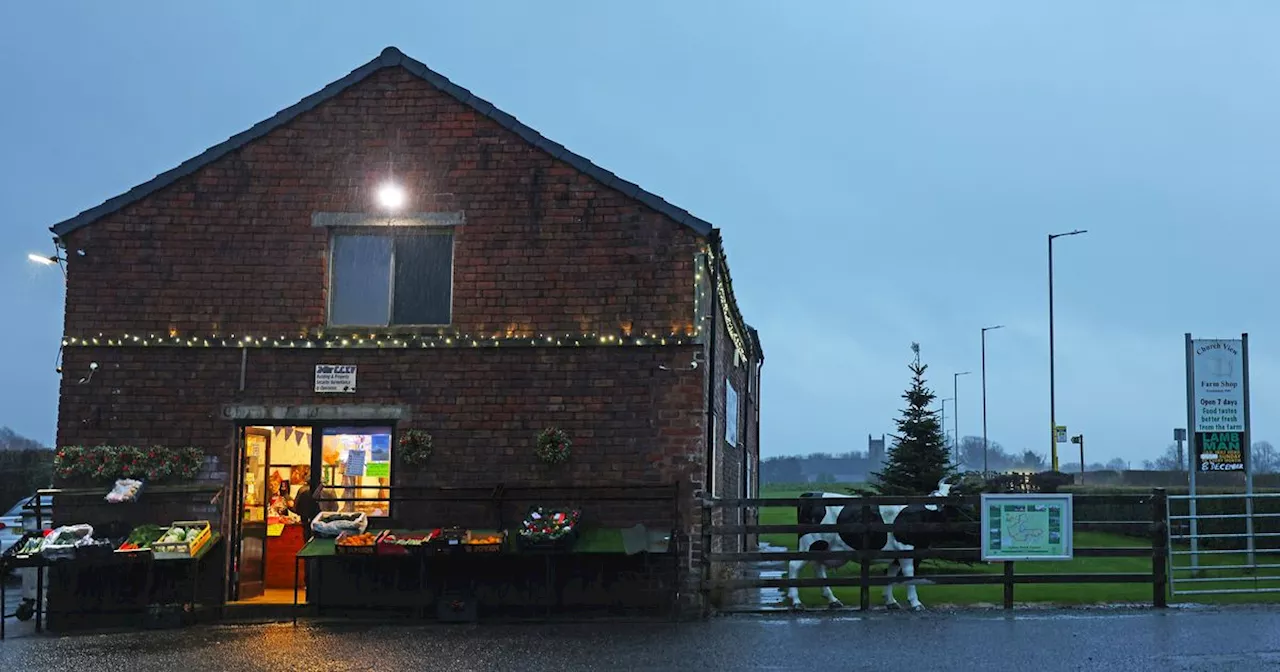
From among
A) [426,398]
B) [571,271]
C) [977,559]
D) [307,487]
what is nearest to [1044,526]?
[977,559]

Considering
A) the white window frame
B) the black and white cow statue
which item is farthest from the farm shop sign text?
the white window frame

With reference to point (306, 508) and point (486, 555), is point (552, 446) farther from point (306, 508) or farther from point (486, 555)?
point (306, 508)

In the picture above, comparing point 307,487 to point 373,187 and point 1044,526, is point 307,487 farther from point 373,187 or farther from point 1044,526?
point 1044,526

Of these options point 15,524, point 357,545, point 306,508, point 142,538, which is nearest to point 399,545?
point 357,545

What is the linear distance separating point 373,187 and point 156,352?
3.40 m

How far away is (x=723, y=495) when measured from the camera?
66.9ft

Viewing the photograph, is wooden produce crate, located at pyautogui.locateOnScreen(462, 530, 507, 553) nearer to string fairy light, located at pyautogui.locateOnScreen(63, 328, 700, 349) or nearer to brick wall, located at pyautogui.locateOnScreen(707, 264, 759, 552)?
string fairy light, located at pyautogui.locateOnScreen(63, 328, 700, 349)

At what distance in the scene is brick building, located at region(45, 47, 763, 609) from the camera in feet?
48.7

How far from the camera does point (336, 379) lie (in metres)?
15.1

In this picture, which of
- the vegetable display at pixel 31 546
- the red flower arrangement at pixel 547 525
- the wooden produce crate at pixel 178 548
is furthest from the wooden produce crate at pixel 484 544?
the vegetable display at pixel 31 546

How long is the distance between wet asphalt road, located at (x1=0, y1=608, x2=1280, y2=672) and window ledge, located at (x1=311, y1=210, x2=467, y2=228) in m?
4.97

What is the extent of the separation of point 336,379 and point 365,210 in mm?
2176

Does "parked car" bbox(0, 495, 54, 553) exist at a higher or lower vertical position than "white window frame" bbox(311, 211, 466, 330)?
lower

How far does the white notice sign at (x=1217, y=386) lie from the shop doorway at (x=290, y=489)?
12.3 meters
